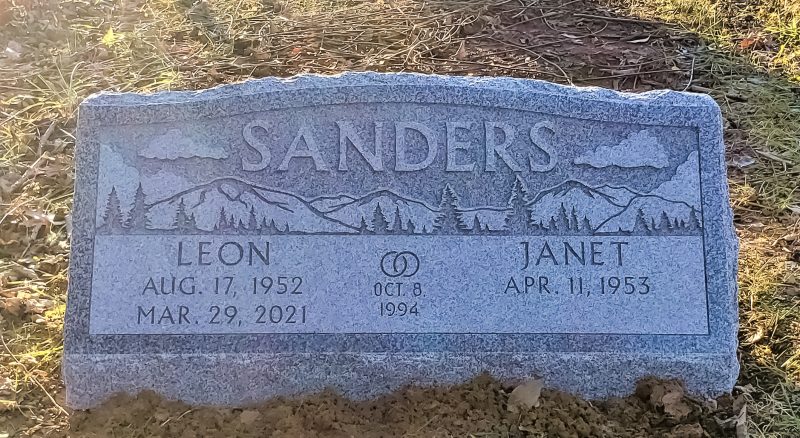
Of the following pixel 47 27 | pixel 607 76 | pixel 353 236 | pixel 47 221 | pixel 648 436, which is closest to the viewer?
Result: pixel 648 436

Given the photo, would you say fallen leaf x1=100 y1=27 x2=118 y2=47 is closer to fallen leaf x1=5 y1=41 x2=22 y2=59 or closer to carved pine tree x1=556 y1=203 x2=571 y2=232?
fallen leaf x1=5 y1=41 x2=22 y2=59

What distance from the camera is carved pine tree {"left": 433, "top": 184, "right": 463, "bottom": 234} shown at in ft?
9.16

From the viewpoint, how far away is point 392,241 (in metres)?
2.78

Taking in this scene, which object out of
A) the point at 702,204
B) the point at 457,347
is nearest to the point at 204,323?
the point at 457,347

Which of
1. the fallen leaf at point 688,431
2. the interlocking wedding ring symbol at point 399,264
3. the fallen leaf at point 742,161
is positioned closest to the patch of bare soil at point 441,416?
the fallen leaf at point 688,431

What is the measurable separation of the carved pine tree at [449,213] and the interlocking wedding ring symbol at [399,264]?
0.49 feet

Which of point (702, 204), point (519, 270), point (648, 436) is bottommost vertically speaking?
point (648, 436)

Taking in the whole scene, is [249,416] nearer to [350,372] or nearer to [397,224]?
[350,372]

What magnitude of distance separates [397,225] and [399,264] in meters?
0.14

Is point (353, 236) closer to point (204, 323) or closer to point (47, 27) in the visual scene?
point (204, 323)

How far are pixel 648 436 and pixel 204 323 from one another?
4.99 ft

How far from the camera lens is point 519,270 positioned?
9.14 ft

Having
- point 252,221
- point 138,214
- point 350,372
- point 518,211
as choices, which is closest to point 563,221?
point 518,211

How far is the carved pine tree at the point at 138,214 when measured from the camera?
2729 mm
